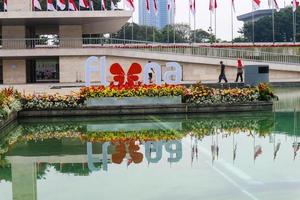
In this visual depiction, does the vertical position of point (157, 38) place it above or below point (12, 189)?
above

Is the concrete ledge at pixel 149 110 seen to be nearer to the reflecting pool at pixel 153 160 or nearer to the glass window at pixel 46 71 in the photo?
the reflecting pool at pixel 153 160

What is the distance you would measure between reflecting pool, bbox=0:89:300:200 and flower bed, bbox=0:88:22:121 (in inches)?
20.6

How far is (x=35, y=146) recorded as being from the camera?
12266mm

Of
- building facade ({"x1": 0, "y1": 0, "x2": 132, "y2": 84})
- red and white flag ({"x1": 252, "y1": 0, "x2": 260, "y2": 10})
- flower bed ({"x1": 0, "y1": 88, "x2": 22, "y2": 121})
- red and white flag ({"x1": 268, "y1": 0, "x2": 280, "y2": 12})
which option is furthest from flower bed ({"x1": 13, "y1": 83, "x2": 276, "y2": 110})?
red and white flag ({"x1": 268, "y1": 0, "x2": 280, "y2": 12})

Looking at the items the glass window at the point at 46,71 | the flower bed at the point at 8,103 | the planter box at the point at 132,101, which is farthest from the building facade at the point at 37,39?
the planter box at the point at 132,101

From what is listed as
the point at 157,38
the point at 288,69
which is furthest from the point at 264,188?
the point at 157,38

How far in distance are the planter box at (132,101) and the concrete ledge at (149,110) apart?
24 cm

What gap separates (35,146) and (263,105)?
999 cm

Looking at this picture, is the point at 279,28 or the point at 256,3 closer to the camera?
the point at 256,3

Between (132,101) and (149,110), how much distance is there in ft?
2.37

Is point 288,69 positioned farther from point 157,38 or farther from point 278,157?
point 157,38

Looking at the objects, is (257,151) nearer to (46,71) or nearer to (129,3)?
(129,3)

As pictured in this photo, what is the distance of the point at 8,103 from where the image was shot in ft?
56.6

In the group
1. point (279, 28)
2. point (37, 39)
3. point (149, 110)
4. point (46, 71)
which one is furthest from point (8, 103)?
point (279, 28)
